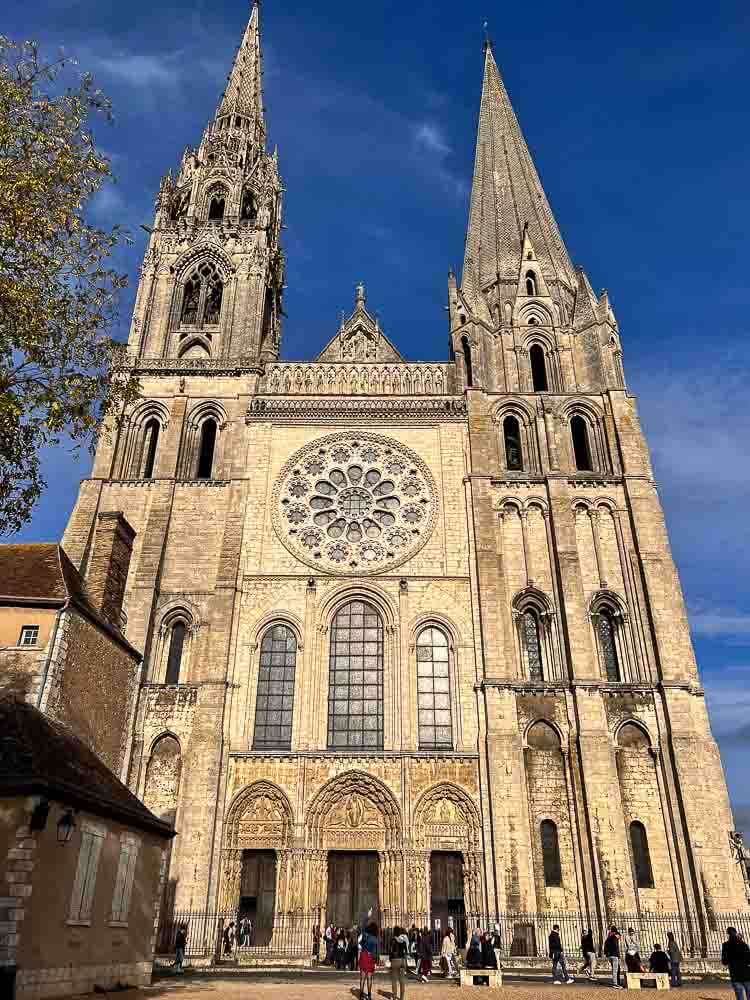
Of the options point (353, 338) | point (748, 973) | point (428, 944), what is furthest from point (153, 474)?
point (748, 973)

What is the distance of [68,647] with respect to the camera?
14297 mm

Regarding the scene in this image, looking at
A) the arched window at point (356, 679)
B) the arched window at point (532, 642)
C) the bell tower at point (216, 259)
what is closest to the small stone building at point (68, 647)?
the arched window at point (356, 679)

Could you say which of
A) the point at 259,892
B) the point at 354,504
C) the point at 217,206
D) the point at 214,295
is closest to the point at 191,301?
the point at 214,295

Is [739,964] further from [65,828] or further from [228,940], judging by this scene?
[228,940]

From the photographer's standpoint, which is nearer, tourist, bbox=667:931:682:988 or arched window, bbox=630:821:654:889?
tourist, bbox=667:931:682:988

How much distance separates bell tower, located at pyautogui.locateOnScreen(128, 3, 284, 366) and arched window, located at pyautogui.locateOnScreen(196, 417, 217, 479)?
2.37 metres

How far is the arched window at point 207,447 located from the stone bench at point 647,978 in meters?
17.5

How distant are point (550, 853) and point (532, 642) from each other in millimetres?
5439

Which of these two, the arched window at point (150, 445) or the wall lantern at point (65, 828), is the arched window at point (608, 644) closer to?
the arched window at point (150, 445)

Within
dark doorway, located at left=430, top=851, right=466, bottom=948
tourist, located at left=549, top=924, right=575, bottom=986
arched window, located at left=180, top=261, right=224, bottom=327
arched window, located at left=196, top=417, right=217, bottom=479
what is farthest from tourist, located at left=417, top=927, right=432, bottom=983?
arched window, located at left=180, top=261, right=224, bottom=327

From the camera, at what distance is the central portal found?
18.7 metres

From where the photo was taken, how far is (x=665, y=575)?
21906 mm

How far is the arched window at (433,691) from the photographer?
66.8ft

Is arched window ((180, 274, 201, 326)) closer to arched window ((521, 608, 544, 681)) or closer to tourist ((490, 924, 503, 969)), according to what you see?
arched window ((521, 608, 544, 681))
